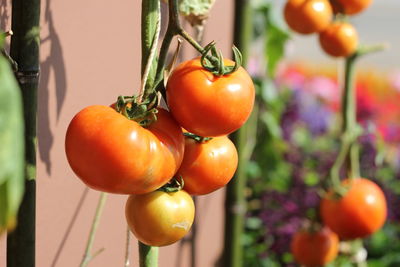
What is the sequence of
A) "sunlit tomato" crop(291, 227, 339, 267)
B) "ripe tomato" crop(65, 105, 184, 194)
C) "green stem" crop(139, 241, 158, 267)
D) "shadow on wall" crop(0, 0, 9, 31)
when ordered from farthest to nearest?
"sunlit tomato" crop(291, 227, 339, 267) < "shadow on wall" crop(0, 0, 9, 31) < "green stem" crop(139, 241, 158, 267) < "ripe tomato" crop(65, 105, 184, 194)

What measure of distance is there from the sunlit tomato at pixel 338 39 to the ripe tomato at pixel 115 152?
836mm

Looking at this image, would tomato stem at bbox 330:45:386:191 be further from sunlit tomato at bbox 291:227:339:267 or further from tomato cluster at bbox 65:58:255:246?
tomato cluster at bbox 65:58:255:246

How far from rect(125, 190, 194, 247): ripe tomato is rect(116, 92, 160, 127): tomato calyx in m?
0.08

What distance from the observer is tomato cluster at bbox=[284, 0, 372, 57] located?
128cm

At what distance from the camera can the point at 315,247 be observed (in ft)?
5.18

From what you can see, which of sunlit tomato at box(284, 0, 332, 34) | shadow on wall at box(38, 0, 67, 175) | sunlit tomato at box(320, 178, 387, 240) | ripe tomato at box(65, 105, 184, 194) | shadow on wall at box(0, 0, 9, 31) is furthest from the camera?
sunlit tomato at box(320, 178, 387, 240)

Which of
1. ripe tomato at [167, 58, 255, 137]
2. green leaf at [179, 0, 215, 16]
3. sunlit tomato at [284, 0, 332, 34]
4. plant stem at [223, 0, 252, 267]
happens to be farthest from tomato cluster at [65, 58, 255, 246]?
plant stem at [223, 0, 252, 267]

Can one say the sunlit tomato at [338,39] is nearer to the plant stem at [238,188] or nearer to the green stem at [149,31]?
the plant stem at [238,188]

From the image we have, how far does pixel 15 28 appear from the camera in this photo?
64cm

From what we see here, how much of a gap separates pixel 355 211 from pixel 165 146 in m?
0.95

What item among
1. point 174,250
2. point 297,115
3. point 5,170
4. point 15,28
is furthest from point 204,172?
point 297,115

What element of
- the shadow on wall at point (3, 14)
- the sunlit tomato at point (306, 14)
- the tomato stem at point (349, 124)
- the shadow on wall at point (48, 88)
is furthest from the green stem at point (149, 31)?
the tomato stem at point (349, 124)

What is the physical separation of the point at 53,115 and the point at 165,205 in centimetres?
45

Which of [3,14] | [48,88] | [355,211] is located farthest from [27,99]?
[355,211]
